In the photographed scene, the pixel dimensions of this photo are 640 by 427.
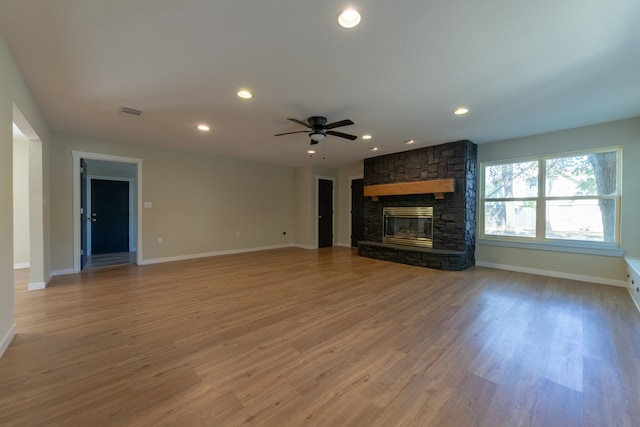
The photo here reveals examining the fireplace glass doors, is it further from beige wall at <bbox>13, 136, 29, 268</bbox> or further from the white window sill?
beige wall at <bbox>13, 136, 29, 268</bbox>

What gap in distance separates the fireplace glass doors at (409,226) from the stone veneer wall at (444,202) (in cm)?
14

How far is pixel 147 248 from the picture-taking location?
5.24 metres

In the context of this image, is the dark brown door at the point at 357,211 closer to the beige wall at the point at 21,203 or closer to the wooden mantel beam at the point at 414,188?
the wooden mantel beam at the point at 414,188

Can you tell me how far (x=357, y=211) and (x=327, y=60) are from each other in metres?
5.54

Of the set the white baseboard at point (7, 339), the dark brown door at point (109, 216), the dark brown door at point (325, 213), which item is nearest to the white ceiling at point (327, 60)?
the white baseboard at point (7, 339)

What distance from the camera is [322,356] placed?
199 cm

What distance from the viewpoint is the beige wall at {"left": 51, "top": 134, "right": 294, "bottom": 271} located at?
446cm

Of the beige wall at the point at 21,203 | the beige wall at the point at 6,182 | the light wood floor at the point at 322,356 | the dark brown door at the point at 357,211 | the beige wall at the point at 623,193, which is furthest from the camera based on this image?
the dark brown door at the point at 357,211

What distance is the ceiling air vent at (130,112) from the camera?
3314 millimetres

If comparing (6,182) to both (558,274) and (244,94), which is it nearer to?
(244,94)

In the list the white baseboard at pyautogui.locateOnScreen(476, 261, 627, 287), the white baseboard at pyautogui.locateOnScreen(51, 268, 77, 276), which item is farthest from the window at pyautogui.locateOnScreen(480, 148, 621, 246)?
the white baseboard at pyautogui.locateOnScreen(51, 268, 77, 276)

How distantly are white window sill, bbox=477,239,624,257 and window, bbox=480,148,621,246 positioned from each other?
0.07 metres

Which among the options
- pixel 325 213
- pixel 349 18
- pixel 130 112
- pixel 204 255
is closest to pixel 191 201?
pixel 204 255

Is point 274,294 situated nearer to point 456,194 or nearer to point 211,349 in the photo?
point 211,349
